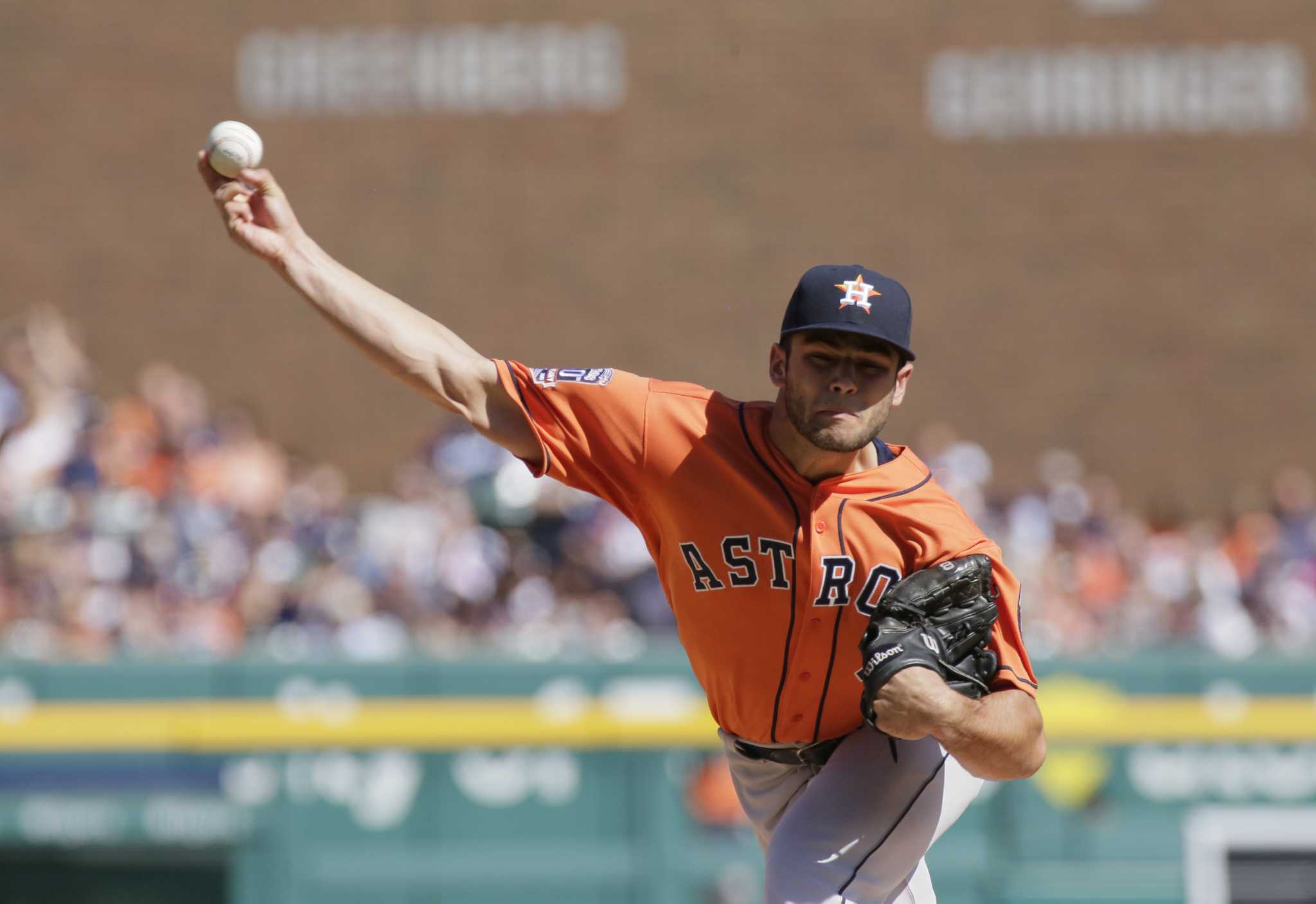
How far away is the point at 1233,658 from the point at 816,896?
465 centimetres

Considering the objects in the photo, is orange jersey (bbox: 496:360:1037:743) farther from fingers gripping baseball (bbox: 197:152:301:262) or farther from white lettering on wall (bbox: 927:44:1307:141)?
white lettering on wall (bbox: 927:44:1307:141)

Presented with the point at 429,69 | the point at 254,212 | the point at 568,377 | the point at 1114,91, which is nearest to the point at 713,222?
the point at 429,69

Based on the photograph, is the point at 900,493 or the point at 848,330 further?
Result: the point at 900,493

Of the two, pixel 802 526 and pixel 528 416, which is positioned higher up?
pixel 528 416

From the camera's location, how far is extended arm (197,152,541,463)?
399cm

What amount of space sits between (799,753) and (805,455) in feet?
2.54

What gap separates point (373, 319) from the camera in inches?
157

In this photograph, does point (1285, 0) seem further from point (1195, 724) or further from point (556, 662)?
point (556, 662)

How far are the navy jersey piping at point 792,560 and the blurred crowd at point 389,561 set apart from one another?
395cm

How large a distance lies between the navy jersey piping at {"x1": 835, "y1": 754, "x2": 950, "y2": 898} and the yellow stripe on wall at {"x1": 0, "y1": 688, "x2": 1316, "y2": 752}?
12.6 feet

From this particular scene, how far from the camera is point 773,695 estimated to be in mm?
4184

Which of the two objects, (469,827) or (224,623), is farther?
→ (224,623)

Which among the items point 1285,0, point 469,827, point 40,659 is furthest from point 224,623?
point 1285,0

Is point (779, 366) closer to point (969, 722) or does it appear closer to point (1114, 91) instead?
point (969, 722)
